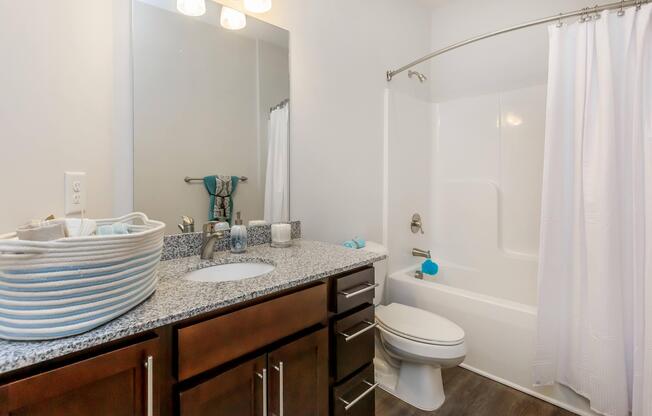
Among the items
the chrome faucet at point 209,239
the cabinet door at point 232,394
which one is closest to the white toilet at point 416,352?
the chrome faucet at point 209,239

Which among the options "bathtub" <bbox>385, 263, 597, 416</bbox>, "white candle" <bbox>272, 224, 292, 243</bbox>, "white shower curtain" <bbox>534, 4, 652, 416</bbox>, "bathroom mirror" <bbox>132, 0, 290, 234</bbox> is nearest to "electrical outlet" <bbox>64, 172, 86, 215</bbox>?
"bathroom mirror" <bbox>132, 0, 290, 234</bbox>

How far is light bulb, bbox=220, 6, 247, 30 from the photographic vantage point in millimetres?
1405

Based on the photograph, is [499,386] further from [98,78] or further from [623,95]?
[98,78]

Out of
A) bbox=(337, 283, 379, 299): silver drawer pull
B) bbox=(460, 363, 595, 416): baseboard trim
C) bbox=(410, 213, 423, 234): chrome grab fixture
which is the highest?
bbox=(410, 213, 423, 234): chrome grab fixture

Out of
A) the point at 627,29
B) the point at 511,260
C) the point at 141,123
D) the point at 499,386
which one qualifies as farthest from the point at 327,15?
the point at 499,386

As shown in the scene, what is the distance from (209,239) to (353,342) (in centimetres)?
67

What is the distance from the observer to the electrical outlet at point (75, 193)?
1031 mm

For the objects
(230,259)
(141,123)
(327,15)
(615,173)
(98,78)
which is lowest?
(230,259)

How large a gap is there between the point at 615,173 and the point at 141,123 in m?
1.99

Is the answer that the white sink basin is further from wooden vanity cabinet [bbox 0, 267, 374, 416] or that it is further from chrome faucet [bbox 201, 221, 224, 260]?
wooden vanity cabinet [bbox 0, 267, 374, 416]

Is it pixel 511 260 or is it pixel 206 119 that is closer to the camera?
pixel 206 119

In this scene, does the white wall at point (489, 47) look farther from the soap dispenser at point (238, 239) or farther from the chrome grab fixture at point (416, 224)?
the soap dispenser at point (238, 239)

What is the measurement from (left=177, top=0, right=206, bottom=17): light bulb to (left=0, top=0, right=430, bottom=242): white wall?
8.0 inches

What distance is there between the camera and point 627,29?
A: 141cm
